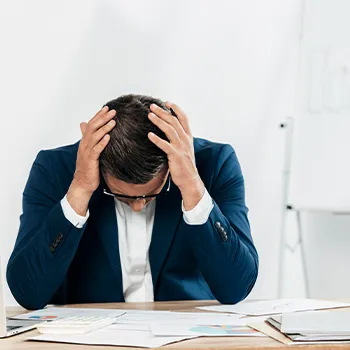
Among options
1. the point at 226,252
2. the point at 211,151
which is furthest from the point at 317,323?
the point at 211,151

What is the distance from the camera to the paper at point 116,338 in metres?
1.26

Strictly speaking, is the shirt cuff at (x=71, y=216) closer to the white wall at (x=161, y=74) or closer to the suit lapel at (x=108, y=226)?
the suit lapel at (x=108, y=226)

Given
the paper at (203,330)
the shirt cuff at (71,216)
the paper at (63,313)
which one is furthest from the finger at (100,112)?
the paper at (203,330)

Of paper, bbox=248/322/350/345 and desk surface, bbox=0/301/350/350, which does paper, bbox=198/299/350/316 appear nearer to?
paper, bbox=248/322/350/345

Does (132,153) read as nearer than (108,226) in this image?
Yes

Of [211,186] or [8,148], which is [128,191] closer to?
[211,186]

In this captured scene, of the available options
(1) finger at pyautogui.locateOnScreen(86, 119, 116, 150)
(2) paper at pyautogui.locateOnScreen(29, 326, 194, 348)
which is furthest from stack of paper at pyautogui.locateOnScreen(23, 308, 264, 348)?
(1) finger at pyautogui.locateOnScreen(86, 119, 116, 150)

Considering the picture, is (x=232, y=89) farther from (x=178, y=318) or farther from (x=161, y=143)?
(x=178, y=318)

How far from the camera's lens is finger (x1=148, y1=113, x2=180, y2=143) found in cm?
176

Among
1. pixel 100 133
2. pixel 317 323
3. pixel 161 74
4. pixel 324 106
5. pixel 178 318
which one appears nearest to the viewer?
pixel 317 323

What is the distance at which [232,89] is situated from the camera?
3242 mm

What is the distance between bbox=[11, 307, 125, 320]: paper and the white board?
4.91ft

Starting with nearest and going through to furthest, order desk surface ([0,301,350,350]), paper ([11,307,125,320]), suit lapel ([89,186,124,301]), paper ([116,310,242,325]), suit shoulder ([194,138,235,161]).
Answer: desk surface ([0,301,350,350])
paper ([116,310,242,325])
paper ([11,307,125,320])
suit lapel ([89,186,124,301])
suit shoulder ([194,138,235,161])

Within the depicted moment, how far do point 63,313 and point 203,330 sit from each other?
1.37ft
